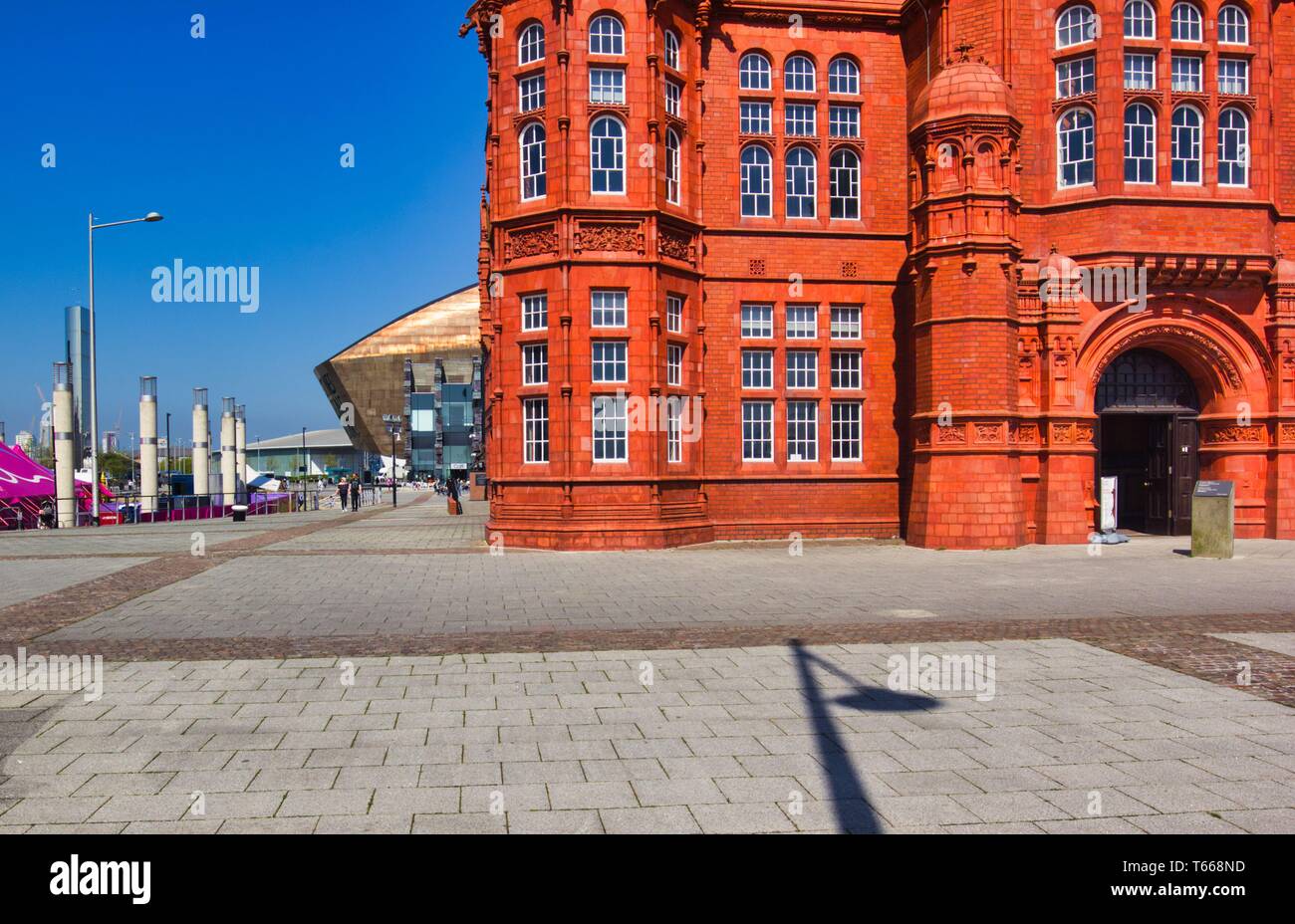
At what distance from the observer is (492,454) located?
2127 cm

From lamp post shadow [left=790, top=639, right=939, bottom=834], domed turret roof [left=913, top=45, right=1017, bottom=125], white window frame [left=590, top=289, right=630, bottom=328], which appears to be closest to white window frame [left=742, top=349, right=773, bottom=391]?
white window frame [left=590, top=289, right=630, bottom=328]

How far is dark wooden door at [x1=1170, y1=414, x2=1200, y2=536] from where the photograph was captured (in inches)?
863

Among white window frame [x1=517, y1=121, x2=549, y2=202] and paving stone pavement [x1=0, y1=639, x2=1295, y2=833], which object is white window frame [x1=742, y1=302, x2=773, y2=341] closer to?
white window frame [x1=517, y1=121, x2=549, y2=202]

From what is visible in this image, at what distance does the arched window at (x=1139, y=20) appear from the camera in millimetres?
20578

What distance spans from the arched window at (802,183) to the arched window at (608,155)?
4572 millimetres

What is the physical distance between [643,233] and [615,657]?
13120mm

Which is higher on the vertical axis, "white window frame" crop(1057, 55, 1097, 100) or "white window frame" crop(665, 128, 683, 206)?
"white window frame" crop(1057, 55, 1097, 100)

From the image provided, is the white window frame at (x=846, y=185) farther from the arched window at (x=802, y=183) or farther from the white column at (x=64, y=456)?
the white column at (x=64, y=456)

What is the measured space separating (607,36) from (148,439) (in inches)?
1420

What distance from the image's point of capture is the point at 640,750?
5.66 metres

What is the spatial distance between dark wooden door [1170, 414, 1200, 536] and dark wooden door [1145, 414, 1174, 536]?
0.11 meters

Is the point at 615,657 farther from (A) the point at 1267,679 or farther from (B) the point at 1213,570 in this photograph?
(B) the point at 1213,570

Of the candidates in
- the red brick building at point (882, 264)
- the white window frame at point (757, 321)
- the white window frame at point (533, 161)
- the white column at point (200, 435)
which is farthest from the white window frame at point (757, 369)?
the white column at point (200, 435)

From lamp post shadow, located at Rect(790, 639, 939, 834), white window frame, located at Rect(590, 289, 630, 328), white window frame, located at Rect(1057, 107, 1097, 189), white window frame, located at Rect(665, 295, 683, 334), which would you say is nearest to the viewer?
lamp post shadow, located at Rect(790, 639, 939, 834)
